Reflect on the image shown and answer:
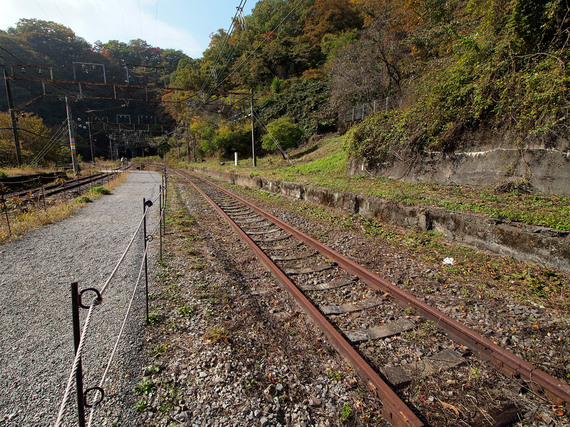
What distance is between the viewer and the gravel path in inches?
88.0

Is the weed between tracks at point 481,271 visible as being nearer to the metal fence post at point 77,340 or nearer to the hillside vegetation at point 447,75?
the hillside vegetation at point 447,75

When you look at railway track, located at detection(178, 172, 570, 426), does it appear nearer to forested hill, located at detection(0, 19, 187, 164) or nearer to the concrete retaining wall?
the concrete retaining wall

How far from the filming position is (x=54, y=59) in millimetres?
43438

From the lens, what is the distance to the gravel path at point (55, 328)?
7.34ft

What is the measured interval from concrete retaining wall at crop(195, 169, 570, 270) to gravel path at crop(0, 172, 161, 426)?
5.51 meters

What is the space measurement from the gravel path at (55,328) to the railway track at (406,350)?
195 cm

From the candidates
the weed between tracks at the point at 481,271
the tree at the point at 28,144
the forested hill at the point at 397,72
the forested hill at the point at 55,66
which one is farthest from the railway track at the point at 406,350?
the tree at the point at 28,144

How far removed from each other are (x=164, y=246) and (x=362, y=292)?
170 inches

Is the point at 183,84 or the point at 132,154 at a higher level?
the point at 183,84

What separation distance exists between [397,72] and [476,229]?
55.8 feet

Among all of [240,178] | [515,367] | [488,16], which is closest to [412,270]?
[515,367]

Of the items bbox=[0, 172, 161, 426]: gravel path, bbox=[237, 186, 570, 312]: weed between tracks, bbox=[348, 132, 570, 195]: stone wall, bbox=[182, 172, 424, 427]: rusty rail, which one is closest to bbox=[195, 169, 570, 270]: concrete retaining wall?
bbox=[237, 186, 570, 312]: weed between tracks

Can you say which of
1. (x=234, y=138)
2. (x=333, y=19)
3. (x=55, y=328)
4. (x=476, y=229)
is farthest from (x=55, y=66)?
(x=333, y=19)

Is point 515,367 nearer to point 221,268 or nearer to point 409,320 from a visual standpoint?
point 409,320
